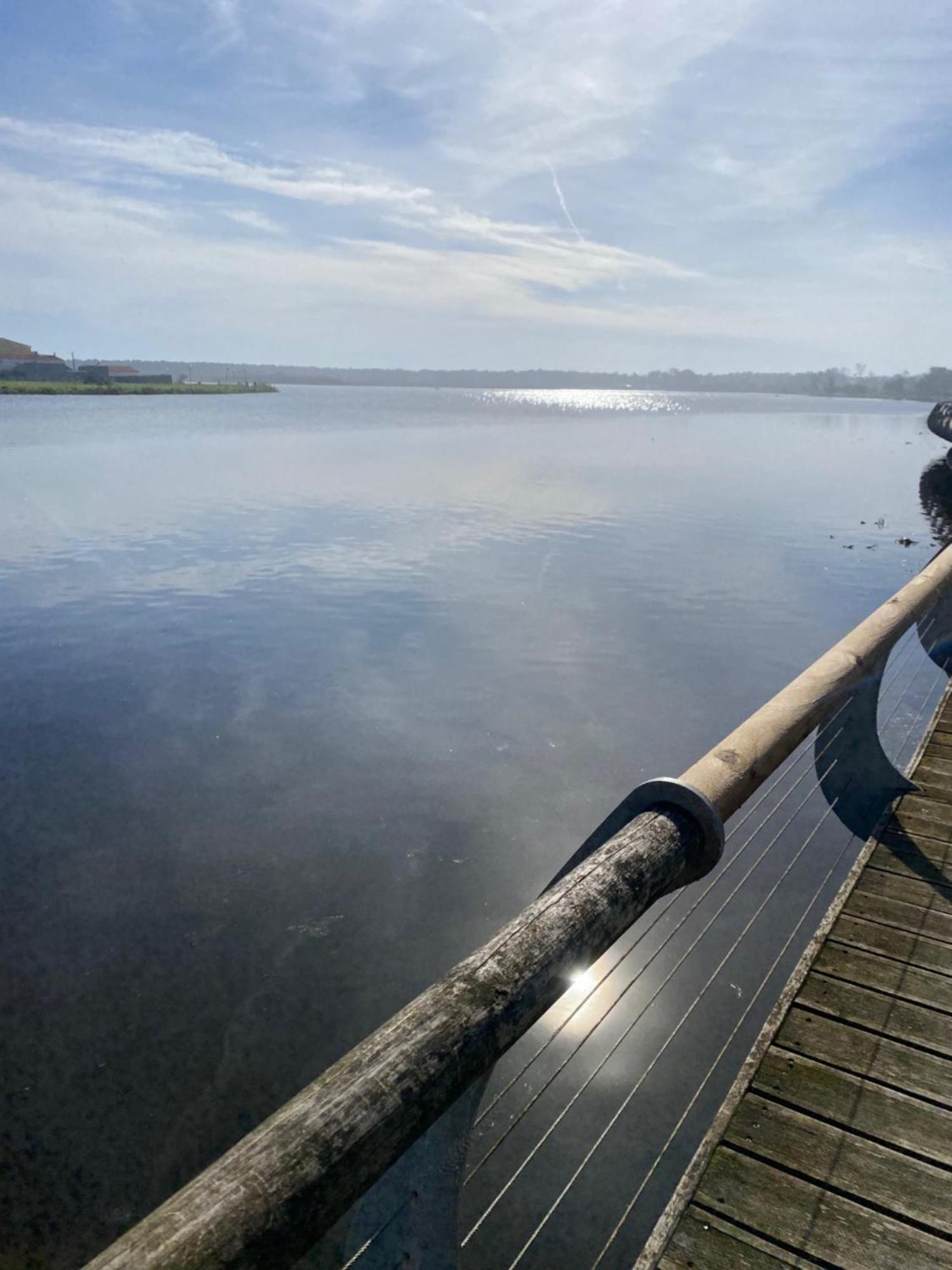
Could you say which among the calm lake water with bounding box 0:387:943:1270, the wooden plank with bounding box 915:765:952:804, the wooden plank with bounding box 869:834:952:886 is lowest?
the calm lake water with bounding box 0:387:943:1270

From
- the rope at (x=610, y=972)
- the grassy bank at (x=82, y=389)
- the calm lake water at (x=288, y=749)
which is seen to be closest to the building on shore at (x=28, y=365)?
the grassy bank at (x=82, y=389)

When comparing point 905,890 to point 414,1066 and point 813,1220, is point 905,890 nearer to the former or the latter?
point 813,1220

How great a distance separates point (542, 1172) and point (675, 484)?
44.6 meters

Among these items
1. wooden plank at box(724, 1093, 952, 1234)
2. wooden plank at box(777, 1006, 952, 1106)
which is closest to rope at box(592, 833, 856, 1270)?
wooden plank at box(724, 1093, 952, 1234)

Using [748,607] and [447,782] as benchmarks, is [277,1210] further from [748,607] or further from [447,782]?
[748,607]

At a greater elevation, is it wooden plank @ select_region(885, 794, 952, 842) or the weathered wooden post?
the weathered wooden post

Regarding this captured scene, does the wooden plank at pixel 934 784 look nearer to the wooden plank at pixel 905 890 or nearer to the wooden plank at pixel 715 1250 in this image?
the wooden plank at pixel 905 890

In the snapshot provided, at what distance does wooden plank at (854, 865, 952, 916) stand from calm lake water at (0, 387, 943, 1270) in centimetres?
469

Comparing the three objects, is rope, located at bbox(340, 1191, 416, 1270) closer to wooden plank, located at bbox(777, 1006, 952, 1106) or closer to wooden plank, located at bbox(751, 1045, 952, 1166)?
wooden plank, located at bbox(751, 1045, 952, 1166)

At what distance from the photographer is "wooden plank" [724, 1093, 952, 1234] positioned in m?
2.98

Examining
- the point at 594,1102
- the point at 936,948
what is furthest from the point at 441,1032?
the point at 594,1102

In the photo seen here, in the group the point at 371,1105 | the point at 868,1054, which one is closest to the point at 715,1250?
the point at 868,1054

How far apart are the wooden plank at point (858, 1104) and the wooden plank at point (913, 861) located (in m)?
1.74

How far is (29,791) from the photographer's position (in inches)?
442
